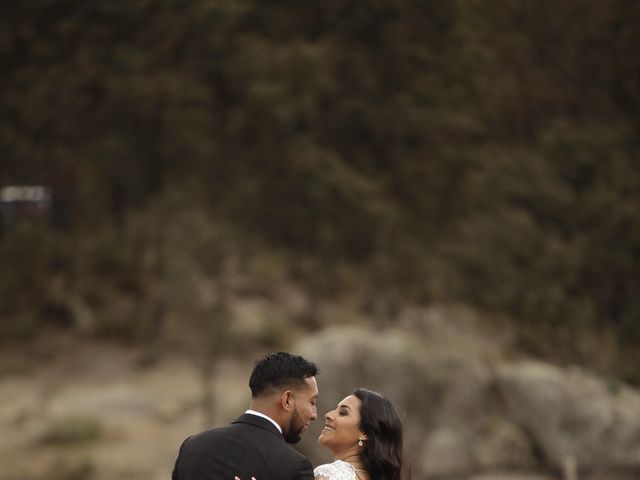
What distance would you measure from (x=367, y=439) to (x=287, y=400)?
0.48 metres

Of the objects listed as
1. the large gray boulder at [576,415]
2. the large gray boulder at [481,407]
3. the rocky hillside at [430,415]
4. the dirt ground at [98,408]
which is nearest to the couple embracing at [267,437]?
the rocky hillside at [430,415]

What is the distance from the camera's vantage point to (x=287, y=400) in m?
3.49

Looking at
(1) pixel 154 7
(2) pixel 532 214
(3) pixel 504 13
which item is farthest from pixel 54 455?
(3) pixel 504 13

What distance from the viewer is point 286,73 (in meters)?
20.1

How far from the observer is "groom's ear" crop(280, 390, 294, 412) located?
3.48 metres

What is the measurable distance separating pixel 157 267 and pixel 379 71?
6.15 metres

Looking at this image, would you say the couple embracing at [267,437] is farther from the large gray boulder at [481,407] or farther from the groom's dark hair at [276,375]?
the large gray boulder at [481,407]

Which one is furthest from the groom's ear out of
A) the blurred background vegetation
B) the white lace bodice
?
the blurred background vegetation

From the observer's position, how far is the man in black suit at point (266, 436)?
3.40 m

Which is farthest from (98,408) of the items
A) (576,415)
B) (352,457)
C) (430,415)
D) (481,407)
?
(352,457)

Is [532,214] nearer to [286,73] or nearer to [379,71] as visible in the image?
[379,71]

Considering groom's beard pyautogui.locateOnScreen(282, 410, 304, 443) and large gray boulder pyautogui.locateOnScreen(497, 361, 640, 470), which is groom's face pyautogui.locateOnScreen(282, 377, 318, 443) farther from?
large gray boulder pyautogui.locateOnScreen(497, 361, 640, 470)

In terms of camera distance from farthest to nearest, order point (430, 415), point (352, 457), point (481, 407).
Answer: point (481, 407) → point (430, 415) → point (352, 457)

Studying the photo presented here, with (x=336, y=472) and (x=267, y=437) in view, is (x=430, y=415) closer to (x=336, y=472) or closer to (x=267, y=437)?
(x=336, y=472)
